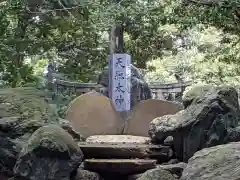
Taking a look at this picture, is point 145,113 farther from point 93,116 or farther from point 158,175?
point 158,175

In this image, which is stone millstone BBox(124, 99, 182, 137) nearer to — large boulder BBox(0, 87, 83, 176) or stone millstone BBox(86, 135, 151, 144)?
stone millstone BBox(86, 135, 151, 144)

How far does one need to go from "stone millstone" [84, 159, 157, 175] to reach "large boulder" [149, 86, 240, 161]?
15.3 inches

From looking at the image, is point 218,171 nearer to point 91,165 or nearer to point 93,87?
point 91,165

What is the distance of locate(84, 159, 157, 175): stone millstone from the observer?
390 cm

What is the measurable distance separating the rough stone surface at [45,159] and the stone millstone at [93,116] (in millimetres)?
1967

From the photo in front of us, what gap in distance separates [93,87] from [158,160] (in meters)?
2.36

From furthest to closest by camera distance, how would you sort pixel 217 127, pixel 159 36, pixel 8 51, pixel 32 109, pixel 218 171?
pixel 159 36, pixel 8 51, pixel 32 109, pixel 217 127, pixel 218 171

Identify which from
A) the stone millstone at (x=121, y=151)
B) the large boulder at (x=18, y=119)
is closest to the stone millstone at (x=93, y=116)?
the large boulder at (x=18, y=119)

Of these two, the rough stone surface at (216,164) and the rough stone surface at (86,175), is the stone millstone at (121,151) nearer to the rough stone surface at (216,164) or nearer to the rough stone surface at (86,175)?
the rough stone surface at (86,175)

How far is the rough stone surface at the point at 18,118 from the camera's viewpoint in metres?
3.61

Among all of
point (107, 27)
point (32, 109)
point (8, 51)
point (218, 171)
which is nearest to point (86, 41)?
point (107, 27)

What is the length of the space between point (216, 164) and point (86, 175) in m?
1.72

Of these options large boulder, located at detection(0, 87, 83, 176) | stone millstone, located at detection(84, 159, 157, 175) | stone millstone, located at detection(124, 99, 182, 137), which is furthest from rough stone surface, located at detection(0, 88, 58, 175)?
stone millstone, located at detection(124, 99, 182, 137)

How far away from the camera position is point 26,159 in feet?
10.8
